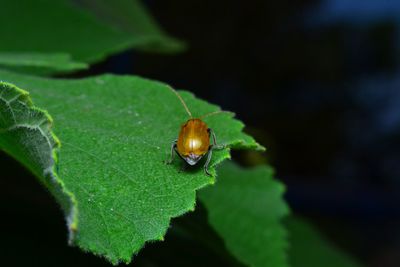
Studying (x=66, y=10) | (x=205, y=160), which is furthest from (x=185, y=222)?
(x=66, y=10)

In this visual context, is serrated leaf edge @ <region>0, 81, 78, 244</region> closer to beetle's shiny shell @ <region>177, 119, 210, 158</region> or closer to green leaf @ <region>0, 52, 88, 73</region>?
beetle's shiny shell @ <region>177, 119, 210, 158</region>

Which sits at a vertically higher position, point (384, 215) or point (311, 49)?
point (311, 49)

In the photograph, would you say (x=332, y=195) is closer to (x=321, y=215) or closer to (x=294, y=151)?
(x=321, y=215)

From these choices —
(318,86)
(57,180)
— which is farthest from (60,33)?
(318,86)

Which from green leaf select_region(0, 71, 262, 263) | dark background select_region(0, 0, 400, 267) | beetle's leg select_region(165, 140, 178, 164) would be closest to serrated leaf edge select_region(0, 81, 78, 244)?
green leaf select_region(0, 71, 262, 263)

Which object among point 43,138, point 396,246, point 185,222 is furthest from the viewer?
point 396,246

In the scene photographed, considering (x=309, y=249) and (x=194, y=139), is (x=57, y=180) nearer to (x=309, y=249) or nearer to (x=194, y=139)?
(x=194, y=139)

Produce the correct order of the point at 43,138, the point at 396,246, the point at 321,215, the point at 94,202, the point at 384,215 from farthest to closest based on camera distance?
the point at 396,246, the point at 384,215, the point at 321,215, the point at 94,202, the point at 43,138

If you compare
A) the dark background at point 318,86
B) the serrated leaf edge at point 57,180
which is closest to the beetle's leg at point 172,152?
the serrated leaf edge at point 57,180
